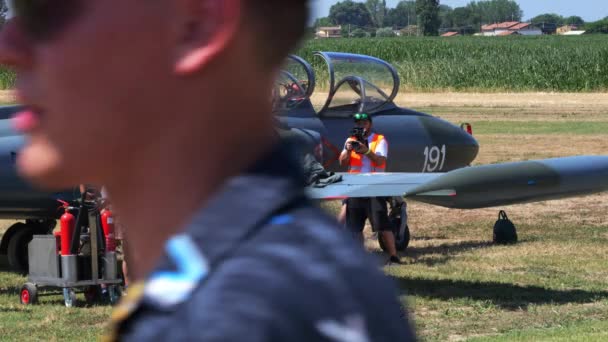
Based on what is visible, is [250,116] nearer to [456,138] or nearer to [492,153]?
[456,138]

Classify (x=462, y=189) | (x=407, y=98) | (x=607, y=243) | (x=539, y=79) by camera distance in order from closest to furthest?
(x=462, y=189)
(x=607, y=243)
(x=407, y=98)
(x=539, y=79)

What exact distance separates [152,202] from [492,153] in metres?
24.5

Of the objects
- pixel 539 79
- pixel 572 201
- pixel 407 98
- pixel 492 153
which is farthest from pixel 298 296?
pixel 539 79

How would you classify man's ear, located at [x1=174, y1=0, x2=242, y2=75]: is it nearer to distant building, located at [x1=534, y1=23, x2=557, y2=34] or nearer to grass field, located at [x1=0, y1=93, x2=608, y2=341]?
grass field, located at [x1=0, y1=93, x2=608, y2=341]

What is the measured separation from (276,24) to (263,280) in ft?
0.90

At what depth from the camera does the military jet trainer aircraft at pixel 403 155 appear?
36.0ft

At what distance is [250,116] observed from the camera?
1.12 m

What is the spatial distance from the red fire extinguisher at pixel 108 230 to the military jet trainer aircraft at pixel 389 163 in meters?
1.15

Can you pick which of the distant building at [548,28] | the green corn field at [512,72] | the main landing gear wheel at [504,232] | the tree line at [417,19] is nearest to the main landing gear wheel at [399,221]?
the main landing gear wheel at [504,232]

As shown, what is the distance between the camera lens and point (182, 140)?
110 centimetres

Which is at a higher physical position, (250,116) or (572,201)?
(250,116)

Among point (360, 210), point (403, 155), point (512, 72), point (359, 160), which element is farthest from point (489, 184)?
point (512, 72)

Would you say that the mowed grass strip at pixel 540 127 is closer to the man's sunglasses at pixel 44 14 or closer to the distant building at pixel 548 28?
the man's sunglasses at pixel 44 14

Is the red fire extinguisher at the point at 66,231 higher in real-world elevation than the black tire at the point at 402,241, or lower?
higher
